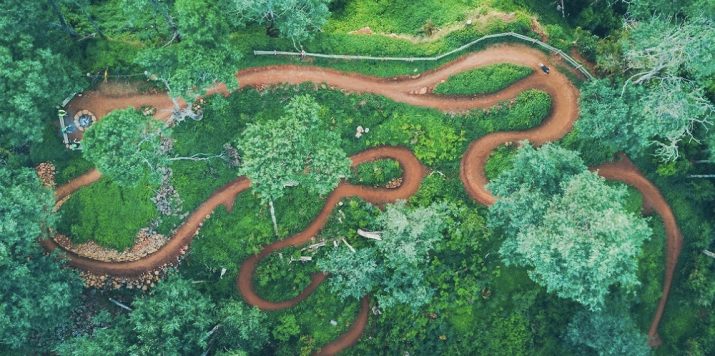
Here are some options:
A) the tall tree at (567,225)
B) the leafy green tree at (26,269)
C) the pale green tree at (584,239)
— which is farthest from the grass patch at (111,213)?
the pale green tree at (584,239)

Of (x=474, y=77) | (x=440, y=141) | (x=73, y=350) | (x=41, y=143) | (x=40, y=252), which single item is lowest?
(x=73, y=350)

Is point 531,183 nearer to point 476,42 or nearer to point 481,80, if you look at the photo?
point 481,80

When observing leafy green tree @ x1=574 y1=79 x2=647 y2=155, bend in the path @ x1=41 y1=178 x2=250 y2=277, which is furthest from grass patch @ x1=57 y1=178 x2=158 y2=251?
leafy green tree @ x1=574 y1=79 x2=647 y2=155

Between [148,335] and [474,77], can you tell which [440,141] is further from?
[148,335]

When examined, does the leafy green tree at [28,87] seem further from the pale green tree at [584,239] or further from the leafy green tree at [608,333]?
the leafy green tree at [608,333]

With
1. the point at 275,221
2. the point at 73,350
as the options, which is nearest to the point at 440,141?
the point at 275,221
